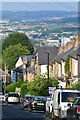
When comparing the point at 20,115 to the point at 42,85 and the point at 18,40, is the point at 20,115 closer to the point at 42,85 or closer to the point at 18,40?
the point at 42,85

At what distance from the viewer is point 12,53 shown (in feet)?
445

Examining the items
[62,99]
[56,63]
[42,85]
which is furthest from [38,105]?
[56,63]

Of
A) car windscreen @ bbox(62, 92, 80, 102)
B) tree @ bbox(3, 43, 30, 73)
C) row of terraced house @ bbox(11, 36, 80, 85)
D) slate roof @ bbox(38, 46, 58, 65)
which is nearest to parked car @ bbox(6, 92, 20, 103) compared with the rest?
row of terraced house @ bbox(11, 36, 80, 85)

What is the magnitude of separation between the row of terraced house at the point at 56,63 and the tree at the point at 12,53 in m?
14.5

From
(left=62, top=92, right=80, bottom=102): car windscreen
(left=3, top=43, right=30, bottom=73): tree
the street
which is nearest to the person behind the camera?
(left=62, top=92, right=80, bottom=102): car windscreen

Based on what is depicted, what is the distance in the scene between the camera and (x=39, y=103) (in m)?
45.8

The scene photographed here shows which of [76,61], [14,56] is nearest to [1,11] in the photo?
[76,61]

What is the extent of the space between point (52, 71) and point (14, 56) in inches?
2059

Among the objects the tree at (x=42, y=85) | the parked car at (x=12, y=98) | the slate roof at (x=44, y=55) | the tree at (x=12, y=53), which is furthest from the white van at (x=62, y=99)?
the tree at (x=12, y=53)

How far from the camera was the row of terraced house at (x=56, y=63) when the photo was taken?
69.2 meters

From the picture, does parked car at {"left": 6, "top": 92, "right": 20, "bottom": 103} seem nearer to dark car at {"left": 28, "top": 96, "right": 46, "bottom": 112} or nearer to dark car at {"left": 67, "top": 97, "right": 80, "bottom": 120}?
dark car at {"left": 28, "top": 96, "right": 46, "bottom": 112}

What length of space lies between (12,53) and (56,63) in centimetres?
5625

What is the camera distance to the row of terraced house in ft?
227

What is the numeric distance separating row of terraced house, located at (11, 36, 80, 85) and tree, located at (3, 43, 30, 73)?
47.5 ft
